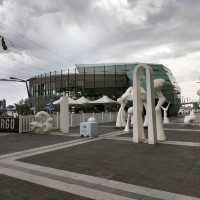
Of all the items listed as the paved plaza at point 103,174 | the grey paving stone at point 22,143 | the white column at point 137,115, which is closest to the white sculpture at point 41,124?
the grey paving stone at point 22,143

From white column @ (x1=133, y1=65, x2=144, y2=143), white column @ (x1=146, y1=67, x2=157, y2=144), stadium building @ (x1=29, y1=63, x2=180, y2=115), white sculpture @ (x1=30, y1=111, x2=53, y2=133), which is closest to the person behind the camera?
white column @ (x1=146, y1=67, x2=157, y2=144)

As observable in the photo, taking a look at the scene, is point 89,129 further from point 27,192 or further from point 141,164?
point 27,192

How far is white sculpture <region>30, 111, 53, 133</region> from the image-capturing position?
51.6 feet

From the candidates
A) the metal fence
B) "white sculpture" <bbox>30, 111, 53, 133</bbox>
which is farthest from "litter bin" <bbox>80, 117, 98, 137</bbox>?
the metal fence

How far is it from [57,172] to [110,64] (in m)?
42.1

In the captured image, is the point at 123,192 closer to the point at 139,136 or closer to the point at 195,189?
the point at 195,189

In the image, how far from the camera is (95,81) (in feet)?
147

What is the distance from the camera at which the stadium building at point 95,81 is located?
44.4 m

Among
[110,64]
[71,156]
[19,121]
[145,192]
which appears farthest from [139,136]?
[110,64]

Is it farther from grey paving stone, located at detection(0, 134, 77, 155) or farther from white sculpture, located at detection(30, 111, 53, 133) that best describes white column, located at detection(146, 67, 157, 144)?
white sculpture, located at detection(30, 111, 53, 133)

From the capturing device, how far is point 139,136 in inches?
426

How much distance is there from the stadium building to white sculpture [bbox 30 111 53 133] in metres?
26.2

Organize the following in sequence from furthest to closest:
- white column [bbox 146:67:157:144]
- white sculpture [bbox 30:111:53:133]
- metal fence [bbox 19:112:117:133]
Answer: metal fence [bbox 19:112:117:133], white sculpture [bbox 30:111:53:133], white column [bbox 146:67:157:144]

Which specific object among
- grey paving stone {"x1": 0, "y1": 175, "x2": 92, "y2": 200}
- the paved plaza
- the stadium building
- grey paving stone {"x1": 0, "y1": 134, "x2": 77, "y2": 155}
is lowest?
grey paving stone {"x1": 0, "y1": 175, "x2": 92, "y2": 200}
